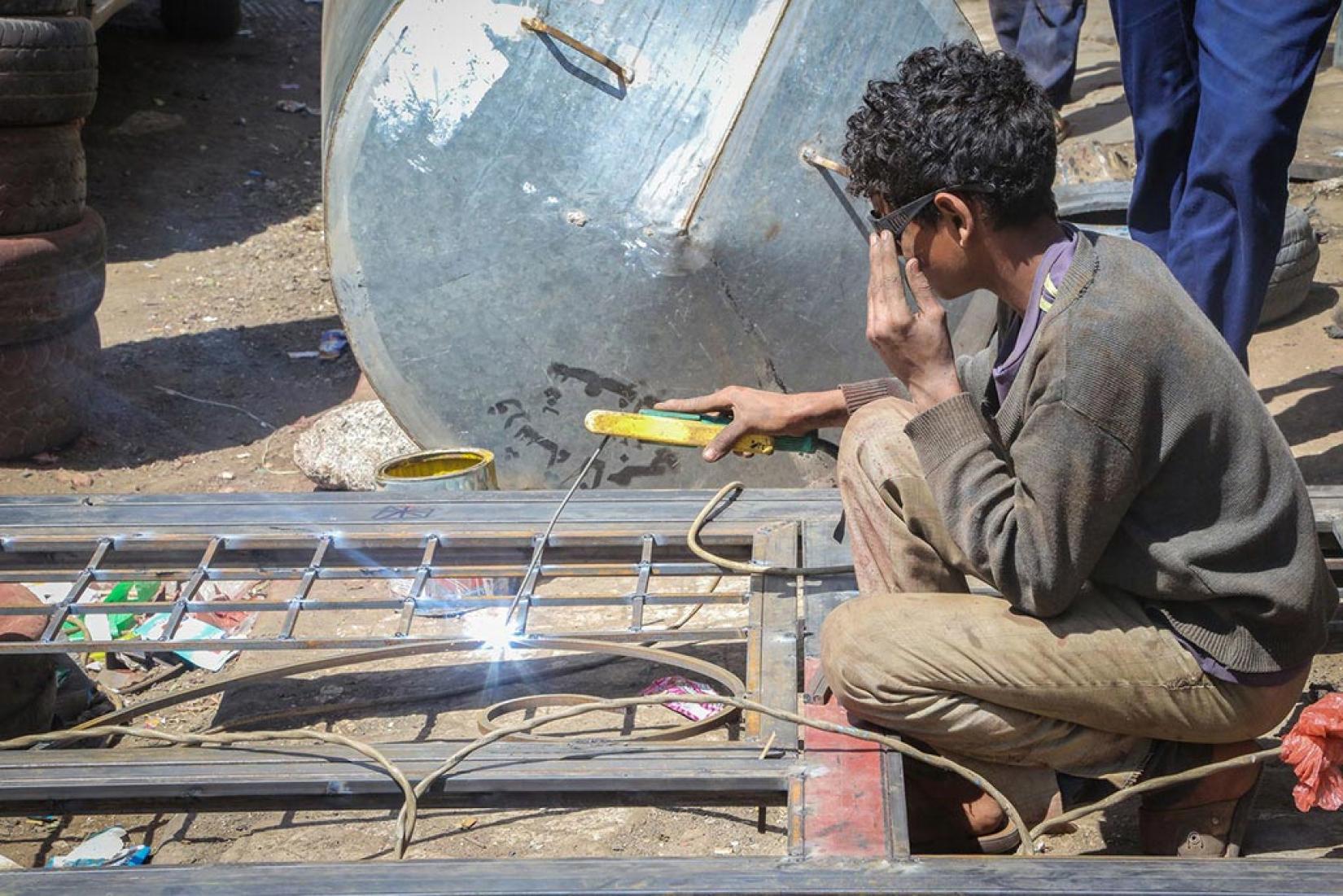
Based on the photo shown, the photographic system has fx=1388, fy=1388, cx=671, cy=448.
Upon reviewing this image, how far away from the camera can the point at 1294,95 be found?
11.4 feet

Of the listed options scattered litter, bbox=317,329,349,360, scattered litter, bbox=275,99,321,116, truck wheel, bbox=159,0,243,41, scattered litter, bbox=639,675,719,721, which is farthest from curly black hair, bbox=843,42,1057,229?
truck wheel, bbox=159,0,243,41

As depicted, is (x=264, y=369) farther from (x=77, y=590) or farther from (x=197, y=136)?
(x=197, y=136)

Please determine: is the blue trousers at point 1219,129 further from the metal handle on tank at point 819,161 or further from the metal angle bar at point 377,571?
the metal angle bar at point 377,571

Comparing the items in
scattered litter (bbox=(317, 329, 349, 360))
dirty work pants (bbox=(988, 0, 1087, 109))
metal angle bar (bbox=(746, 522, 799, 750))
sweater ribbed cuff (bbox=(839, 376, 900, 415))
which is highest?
sweater ribbed cuff (bbox=(839, 376, 900, 415))

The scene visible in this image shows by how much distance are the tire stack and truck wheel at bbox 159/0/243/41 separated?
4.77 metres

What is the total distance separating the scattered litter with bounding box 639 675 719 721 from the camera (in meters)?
3.15

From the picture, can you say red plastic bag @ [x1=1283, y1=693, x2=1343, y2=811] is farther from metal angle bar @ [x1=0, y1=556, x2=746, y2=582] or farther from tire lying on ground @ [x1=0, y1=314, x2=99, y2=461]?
tire lying on ground @ [x1=0, y1=314, x2=99, y2=461]

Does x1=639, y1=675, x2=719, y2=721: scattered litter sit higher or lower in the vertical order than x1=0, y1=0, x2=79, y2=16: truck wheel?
lower

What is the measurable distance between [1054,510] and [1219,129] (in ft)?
6.75

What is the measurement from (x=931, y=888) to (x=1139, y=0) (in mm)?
2691

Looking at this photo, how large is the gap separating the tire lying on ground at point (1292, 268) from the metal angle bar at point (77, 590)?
3850 mm

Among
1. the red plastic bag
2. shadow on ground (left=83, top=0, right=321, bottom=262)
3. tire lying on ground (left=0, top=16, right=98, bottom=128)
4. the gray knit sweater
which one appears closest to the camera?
the gray knit sweater

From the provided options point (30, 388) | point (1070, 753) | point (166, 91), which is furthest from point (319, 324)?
point (1070, 753)

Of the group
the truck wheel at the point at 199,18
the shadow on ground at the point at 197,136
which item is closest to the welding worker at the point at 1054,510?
the shadow on ground at the point at 197,136
